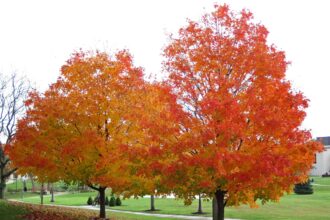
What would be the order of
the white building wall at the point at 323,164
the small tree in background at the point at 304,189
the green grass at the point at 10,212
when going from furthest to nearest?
the white building wall at the point at 323,164
the small tree in background at the point at 304,189
the green grass at the point at 10,212

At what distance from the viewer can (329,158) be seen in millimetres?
115438

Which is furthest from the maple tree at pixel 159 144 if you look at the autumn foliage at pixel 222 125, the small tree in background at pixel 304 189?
the small tree in background at pixel 304 189

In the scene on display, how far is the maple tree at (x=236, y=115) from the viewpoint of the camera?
47.4ft

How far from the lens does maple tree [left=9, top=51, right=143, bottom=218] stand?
66.5 feet

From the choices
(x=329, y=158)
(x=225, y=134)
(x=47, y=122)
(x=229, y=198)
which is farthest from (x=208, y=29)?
(x=329, y=158)

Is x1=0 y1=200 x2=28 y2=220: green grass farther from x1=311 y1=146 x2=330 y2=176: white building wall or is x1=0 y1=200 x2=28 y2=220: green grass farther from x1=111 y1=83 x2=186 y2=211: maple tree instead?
x1=311 y1=146 x2=330 y2=176: white building wall

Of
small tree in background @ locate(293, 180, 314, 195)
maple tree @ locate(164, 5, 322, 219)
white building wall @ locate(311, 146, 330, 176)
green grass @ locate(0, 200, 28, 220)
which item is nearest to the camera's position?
maple tree @ locate(164, 5, 322, 219)

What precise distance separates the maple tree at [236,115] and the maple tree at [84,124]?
16.6ft

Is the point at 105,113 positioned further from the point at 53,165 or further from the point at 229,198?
the point at 229,198

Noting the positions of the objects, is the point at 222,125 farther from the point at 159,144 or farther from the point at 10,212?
the point at 10,212

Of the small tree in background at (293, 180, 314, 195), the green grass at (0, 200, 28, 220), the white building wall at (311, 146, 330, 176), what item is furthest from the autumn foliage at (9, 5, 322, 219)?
the white building wall at (311, 146, 330, 176)

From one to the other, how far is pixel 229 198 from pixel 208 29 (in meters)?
5.93

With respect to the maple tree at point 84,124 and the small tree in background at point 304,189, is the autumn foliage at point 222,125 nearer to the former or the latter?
the maple tree at point 84,124

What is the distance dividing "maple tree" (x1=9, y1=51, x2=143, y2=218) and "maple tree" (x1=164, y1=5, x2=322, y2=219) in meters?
5.06
